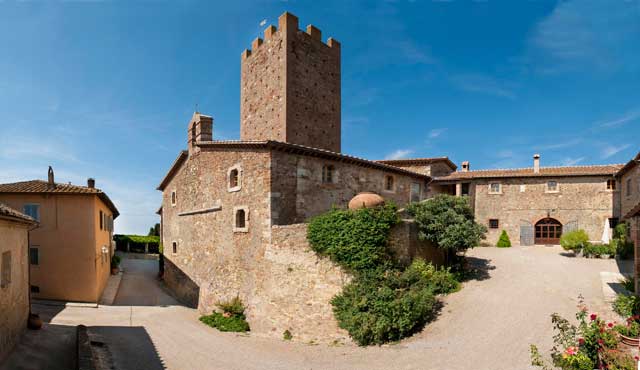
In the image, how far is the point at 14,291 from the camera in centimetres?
1141

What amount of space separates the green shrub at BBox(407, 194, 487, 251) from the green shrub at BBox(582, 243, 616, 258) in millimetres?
9337

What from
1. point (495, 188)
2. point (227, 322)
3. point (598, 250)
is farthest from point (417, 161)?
point (227, 322)

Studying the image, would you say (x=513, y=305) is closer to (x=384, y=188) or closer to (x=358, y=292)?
(x=358, y=292)

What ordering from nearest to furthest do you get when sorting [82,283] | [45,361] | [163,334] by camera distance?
[45,361] < [163,334] < [82,283]

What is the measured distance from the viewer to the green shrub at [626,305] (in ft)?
38.9

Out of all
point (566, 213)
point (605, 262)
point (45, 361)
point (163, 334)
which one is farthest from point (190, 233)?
point (566, 213)

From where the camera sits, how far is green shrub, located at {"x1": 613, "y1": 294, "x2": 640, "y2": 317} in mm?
11871

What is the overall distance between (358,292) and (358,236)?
2.11 m

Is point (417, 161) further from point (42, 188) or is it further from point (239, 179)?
point (42, 188)

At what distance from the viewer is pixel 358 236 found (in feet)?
47.1

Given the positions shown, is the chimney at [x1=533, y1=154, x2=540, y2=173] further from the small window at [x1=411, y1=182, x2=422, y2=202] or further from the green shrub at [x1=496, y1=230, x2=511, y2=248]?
the small window at [x1=411, y1=182, x2=422, y2=202]

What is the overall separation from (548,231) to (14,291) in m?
32.6

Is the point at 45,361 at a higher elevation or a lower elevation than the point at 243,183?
lower

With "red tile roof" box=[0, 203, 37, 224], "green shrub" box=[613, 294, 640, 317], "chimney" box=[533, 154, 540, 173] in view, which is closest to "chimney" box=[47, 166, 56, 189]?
"red tile roof" box=[0, 203, 37, 224]
